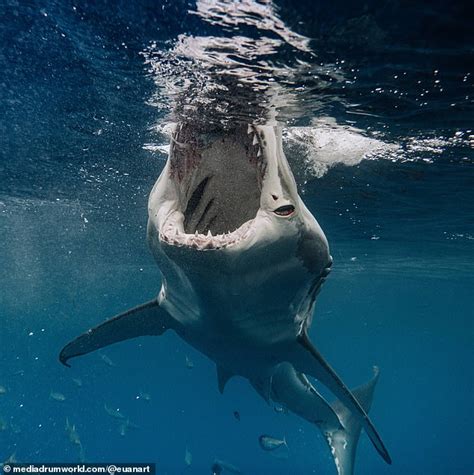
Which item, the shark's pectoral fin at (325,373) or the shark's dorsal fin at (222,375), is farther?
the shark's dorsal fin at (222,375)

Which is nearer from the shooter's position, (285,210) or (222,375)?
(285,210)

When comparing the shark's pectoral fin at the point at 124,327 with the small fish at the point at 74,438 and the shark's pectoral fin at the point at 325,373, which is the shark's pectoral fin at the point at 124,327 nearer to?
the shark's pectoral fin at the point at 325,373

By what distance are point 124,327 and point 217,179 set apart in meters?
2.86

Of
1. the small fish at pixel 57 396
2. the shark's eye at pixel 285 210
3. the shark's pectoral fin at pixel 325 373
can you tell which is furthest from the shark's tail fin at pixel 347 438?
the small fish at pixel 57 396

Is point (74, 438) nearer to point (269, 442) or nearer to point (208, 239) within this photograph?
point (269, 442)

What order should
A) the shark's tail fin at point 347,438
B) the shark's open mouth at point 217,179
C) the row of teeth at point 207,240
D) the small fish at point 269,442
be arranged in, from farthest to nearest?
1. the small fish at point 269,442
2. the shark's tail fin at point 347,438
3. the shark's open mouth at point 217,179
4. the row of teeth at point 207,240

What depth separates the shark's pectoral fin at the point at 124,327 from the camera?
6.09 metres

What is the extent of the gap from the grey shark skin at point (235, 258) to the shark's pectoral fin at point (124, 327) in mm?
17

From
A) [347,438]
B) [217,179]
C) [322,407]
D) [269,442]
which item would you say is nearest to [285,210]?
[217,179]

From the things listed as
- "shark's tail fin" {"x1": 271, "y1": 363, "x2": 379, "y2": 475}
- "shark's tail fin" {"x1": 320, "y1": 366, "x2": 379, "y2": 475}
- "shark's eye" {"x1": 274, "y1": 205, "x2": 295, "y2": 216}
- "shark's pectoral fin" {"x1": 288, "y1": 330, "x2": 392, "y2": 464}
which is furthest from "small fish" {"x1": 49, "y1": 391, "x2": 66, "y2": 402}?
"shark's eye" {"x1": 274, "y1": 205, "x2": 295, "y2": 216}

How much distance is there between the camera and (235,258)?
146 inches

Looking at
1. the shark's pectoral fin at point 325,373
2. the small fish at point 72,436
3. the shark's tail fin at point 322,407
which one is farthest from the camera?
the small fish at point 72,436

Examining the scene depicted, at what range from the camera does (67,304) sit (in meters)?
69.4

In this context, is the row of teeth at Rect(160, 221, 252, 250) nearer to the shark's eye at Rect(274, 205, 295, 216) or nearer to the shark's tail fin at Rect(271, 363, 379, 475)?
the shark's eye at Rect(274, 205, 295, 216)
